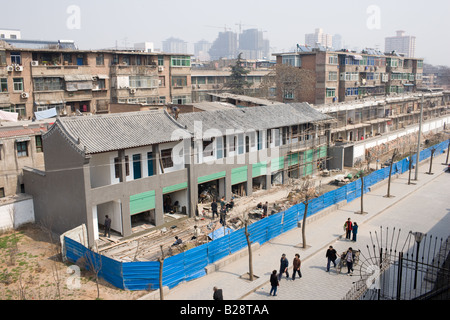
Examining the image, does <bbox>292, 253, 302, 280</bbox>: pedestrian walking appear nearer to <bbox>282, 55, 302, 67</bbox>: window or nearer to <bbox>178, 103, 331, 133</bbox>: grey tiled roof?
<bbox>178, 103, 331, 133</bbox>: grey tiled roof

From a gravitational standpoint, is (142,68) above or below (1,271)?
above

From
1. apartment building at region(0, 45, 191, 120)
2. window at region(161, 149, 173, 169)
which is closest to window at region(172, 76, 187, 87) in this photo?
apartment building at region(0, 45, 191, 120)

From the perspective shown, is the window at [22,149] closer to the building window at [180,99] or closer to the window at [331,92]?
the building window at [180,99]

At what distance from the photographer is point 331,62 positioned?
55.9m

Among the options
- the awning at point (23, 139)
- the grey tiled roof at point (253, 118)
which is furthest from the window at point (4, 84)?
the grey tiled roof at point (253, 118)

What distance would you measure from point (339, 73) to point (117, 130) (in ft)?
140

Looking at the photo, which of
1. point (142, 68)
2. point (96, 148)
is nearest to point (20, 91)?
point (142, 68)

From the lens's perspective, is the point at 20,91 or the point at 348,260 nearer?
the point at 348,260

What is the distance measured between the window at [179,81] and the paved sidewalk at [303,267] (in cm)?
3009

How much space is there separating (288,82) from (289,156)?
24.2 meters

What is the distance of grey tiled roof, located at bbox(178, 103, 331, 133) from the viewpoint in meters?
28.4

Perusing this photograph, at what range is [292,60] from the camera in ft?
187
